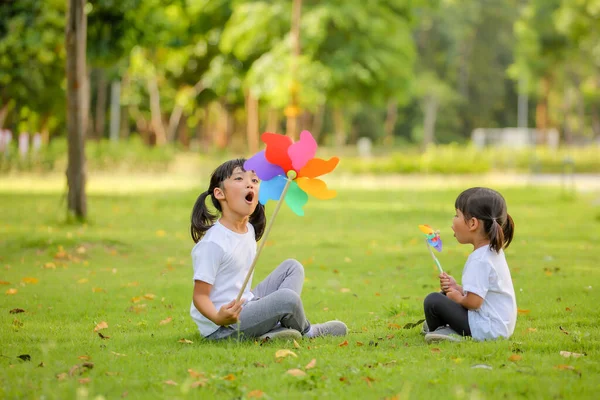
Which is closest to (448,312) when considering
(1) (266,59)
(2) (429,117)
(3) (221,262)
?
(3) (221,262)

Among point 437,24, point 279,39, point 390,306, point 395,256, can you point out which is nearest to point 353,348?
point 390,306

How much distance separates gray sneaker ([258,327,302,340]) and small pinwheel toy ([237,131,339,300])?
2.02ft

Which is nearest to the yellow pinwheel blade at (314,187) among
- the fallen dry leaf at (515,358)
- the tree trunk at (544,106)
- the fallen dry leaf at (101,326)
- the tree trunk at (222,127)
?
the fallen dry leaf at (515,358)

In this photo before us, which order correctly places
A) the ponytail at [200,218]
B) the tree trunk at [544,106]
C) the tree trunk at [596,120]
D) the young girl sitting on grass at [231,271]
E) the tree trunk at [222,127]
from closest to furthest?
the young girl sitting on grass at [231,271], the ponytail at [200,218], the tree trunk at [222,127], the tree trunk at [544,106], the tree trunk at [596,120]

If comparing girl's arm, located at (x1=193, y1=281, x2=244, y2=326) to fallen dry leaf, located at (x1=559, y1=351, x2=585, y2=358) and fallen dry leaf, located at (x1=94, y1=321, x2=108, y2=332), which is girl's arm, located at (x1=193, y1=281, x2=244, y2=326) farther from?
fallen dry leaf, located at (x1=559, y1=351, x2=585, y2=358)

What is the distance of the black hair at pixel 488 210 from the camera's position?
19.5ft

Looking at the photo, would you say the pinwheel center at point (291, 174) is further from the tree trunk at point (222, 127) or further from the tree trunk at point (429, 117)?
the tree trunk at point (429, 117)

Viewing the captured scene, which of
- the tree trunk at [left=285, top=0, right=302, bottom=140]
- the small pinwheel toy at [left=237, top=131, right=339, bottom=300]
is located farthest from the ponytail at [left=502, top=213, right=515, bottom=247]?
the tree trunk at [left=285, top=0, right=302, bottom=140]

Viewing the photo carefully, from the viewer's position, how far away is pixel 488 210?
5.98 meters

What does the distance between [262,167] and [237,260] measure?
683 millimetres

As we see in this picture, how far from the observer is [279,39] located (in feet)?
124

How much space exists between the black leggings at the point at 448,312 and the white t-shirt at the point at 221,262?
1.28 meters

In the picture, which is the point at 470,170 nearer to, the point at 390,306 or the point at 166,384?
the point at 390,306

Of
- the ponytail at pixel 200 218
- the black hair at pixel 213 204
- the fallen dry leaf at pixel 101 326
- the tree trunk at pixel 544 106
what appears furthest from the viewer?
the tree trunk at pixel 544 106
